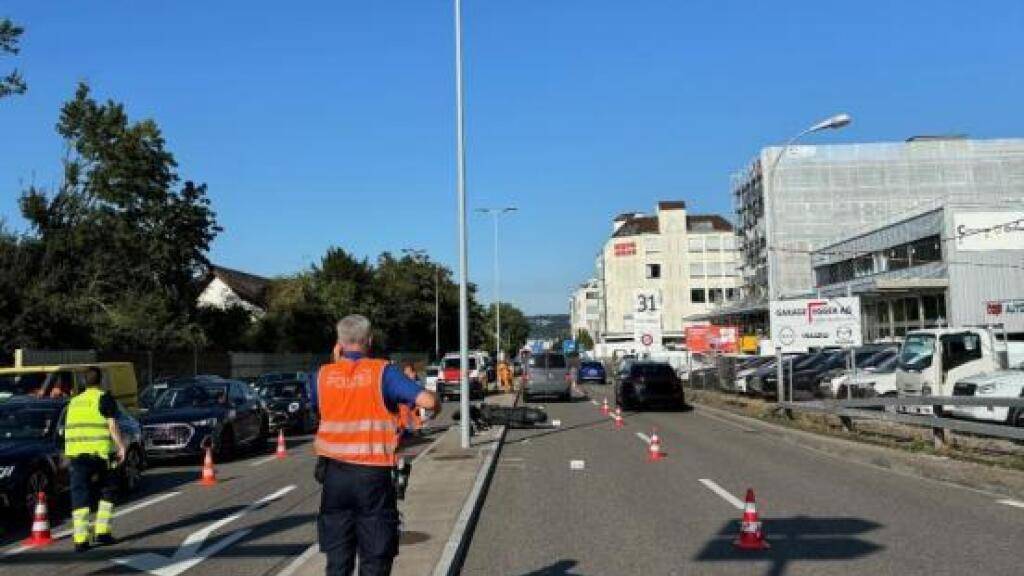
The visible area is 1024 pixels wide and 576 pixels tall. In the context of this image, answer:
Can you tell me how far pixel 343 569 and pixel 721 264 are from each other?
12919cm

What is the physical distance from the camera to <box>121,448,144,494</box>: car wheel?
46.0ft

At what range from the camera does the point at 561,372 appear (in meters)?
40.1

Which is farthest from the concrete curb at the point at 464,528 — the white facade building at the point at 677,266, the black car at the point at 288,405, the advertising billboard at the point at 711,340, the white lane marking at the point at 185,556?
the white facade building at the point at 677,266

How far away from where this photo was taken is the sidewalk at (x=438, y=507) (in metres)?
7.91

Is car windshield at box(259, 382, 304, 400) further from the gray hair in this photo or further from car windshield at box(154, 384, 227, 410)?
the gray hair

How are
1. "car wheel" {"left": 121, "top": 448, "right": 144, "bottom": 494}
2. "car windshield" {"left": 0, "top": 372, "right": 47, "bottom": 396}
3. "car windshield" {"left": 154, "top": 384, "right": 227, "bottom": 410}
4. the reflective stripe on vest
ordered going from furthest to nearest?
"car windshield" {"left": 154, "top": 384, "right": 227, "bottom": 410}
"car windshield" {"left": 0, "top": 372, "right": 47, "bottom": 396}
"car wheel" {"left": 121, "top": 448, "right": 144, "bottom": 494}
the reflective stripe on vest

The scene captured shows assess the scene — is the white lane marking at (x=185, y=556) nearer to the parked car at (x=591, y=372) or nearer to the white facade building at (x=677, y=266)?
the parked car at (x=591, y=372)

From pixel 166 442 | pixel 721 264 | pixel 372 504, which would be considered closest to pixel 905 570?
pixel 372 504

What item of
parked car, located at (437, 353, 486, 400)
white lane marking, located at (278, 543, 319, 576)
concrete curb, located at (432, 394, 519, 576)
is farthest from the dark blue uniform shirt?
parked car, located at (437, 353, 486, 400)

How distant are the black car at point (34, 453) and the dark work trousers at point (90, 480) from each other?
1.70 metres

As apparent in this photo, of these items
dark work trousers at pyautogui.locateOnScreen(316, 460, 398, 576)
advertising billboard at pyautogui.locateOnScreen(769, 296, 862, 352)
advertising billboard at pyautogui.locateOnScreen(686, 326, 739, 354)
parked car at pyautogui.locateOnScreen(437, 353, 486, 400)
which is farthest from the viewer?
advertising billboard at pyautogui.locateOnScreen(686, 326, 739, 354)

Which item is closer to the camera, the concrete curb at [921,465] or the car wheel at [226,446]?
the concrete curb at [921,465]

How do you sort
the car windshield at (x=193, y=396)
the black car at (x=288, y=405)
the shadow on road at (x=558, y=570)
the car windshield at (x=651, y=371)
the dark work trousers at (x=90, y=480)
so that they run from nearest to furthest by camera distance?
1. the shadow on road at (x=558, y=570)
2. the dark work trousers at (x=90, y=480)
3. the car windshield at (x=193, y=396)
4. the black car at (x=288, y=405)
5. the car windshield at (x=651, y=371)

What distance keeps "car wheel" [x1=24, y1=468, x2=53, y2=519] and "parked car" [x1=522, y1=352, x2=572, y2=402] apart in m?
28.7
